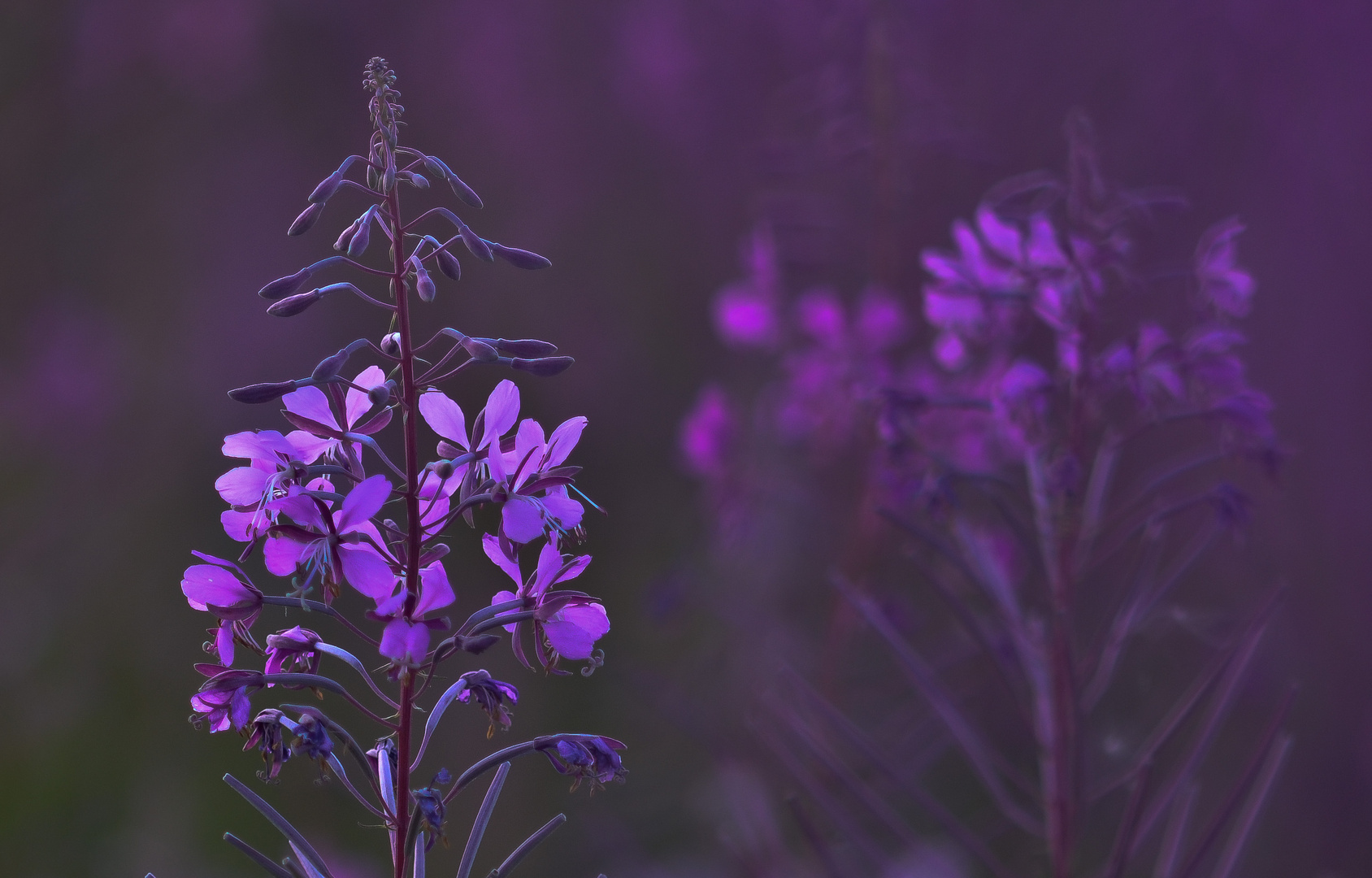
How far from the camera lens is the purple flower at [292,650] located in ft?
2.89

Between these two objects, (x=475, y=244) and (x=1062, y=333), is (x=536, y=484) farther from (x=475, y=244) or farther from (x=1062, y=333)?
(x=1062, y=333)

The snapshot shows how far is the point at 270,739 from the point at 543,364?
40 cm

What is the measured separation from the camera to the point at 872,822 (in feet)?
9.50

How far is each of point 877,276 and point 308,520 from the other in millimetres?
1844

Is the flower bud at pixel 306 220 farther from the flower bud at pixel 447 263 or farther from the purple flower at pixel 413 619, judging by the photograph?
the purple flower at pixel 413 619

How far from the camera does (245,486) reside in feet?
2.97

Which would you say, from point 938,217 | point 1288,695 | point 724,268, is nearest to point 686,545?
point 724,268

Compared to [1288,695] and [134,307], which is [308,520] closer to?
[1288,695]

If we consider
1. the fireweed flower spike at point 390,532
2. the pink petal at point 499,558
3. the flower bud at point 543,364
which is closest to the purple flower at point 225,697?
the fireweed flower spike at point 390,532

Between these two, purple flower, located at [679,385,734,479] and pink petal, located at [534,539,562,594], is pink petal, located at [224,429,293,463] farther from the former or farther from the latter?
purple flower, located at [679,385,734,479]

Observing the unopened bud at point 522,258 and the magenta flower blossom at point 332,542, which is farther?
the unopened bud at point 522,258

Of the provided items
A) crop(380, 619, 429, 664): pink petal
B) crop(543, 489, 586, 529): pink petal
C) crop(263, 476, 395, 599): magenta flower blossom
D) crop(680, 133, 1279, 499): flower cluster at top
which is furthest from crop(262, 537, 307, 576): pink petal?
crop(680, 133, 1279, 499): flower cluster at top

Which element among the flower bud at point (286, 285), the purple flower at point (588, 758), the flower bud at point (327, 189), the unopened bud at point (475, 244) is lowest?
the purple flower at point (588, 758)

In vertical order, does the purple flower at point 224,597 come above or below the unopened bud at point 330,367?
below
